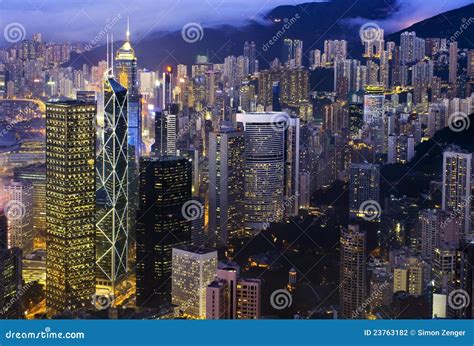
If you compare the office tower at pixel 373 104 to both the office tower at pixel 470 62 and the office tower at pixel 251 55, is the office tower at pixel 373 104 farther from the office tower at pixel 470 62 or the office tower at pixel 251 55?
the office tower at pixel 251 55

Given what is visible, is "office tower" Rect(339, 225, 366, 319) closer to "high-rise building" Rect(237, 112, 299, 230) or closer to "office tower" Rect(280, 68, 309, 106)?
"high-rise building" Rect(237, 112, 299, 230)

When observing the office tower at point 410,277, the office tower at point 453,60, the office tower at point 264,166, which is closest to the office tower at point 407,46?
the office tower at point 453,60

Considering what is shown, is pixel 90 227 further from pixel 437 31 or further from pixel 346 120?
pixel 437 31

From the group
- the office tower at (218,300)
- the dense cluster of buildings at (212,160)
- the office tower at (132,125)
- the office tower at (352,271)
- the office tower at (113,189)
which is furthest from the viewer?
the office tower at (113,189)

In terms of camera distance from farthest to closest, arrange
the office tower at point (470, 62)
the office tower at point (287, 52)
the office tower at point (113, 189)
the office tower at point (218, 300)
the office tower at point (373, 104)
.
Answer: the office tower at point (113, 189) < the office tower at point (373, 104) < the office tower at point (470, 62) < the office tower at point (287, 52) < the office tower at point (218, 300)

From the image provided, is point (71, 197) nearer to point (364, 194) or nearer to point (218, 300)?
point (218, 300)

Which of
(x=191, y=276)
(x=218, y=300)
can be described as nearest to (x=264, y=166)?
(x=191, y=276)
